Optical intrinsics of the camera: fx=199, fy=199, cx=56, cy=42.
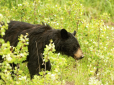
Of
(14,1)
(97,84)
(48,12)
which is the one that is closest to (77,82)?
(97,84)

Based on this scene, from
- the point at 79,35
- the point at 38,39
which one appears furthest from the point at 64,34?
the point at 79,35

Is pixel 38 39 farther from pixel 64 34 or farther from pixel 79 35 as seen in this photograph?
pixel 79 35

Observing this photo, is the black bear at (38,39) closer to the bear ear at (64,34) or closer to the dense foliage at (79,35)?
the bear ear at (64,34)

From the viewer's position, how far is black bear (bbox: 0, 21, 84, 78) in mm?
3432

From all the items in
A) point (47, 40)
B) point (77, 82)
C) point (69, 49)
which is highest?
point (47, 40)

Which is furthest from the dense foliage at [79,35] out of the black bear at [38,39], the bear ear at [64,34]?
the bear ear at [64,34]

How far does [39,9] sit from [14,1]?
5.83ft

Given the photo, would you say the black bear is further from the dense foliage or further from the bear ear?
the dense foliage

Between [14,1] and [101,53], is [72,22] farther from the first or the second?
[14,1]

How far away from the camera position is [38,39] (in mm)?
3500

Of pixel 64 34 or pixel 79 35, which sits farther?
pixel 79 35

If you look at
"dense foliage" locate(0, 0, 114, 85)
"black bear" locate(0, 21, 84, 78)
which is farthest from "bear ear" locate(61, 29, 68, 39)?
"dense foliage" locate(0, 0, 114, 85)

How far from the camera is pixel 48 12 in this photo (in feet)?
16.9

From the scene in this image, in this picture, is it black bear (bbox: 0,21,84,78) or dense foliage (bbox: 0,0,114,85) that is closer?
black bear (bbox: 0,21,84,78)
